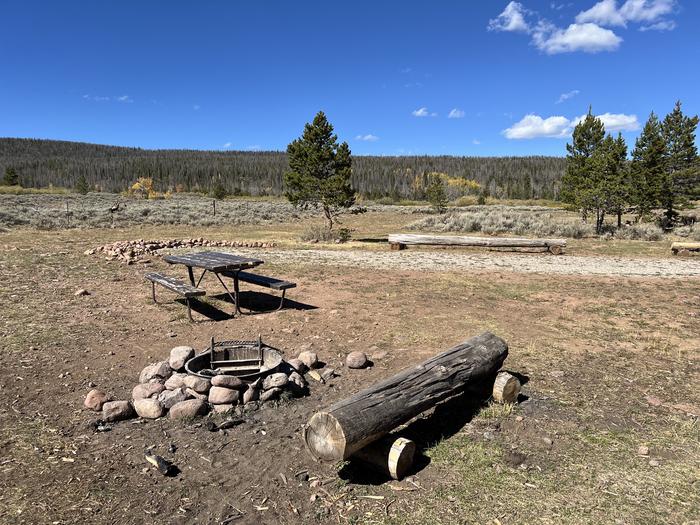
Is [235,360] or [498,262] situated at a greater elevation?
[498,262]

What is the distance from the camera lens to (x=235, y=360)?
5480 millimetres

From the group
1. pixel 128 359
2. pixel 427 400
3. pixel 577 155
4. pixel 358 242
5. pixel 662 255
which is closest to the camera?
pixel 427 400

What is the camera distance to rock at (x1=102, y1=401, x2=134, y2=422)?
430 cm

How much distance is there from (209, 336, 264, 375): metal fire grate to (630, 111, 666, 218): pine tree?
25178 mm

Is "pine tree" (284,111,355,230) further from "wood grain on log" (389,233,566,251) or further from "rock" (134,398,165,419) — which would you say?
"rock" (134,398,165,419)

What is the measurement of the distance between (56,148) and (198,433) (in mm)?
164831

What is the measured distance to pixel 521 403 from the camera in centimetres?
473

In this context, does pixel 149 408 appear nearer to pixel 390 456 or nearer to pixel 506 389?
pixel 390 456

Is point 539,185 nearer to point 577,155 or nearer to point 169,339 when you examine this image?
point 577,155

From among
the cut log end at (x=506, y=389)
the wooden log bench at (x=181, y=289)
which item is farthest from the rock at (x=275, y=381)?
the wooden log bench at (x=181, y=289)

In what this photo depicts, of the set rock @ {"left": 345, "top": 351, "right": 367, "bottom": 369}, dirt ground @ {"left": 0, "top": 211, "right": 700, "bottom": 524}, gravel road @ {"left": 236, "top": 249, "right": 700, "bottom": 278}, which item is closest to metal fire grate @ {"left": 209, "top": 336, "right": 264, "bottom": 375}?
dirt ground @ {"left": 0, "top": 211, "right": 700, "bottom": 524}

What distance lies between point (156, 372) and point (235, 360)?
865 millimetres

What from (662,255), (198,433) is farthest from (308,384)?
(662,255)

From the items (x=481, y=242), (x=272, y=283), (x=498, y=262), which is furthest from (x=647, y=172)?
(x=272, y=283)
